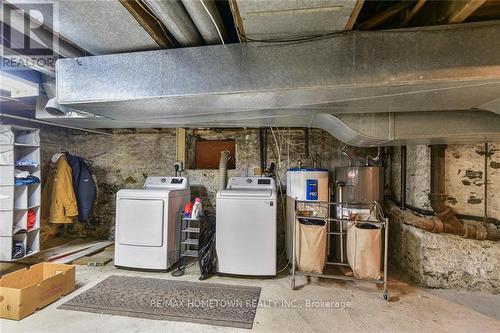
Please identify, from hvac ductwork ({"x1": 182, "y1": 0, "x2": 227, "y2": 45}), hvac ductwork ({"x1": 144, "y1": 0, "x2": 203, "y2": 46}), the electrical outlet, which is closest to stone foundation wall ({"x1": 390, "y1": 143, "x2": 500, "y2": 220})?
hvac ductwork ({"x1": 182, "y1": 0, "x2": 227, "y2": 45})

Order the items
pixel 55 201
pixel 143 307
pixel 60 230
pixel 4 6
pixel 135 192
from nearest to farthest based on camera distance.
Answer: pixel 4 6 → pixel 143 307 → pixel 135 192 → pixel 55 201 → pixel 60 230

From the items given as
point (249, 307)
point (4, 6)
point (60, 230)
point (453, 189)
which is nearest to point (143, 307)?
point (249, 307)

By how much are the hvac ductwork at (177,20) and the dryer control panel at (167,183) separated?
2069 millimetres

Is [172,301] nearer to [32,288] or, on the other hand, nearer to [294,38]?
[32,288]

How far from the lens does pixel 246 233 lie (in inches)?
105

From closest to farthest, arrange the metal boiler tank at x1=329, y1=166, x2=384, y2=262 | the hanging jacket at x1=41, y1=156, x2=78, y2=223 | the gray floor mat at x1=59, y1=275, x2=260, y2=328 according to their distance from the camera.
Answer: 1. the gray floor mat at x1=59, y1=275, x2=260, y2=328
2. the metal boiler tank at x1=329, y1=166, x2=384, y2=262
3. the hanging jacket at x1=41, y1=156, x2=78, y2=223

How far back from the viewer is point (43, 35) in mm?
1566

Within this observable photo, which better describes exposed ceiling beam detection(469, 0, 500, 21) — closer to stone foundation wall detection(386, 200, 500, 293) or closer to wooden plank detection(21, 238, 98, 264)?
stone foundation wall detection(386, 200, 500, 293)

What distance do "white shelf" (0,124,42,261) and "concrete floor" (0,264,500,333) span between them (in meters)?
1.14

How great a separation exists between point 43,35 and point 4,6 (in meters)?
0.24

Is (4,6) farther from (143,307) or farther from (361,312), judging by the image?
(361,312)

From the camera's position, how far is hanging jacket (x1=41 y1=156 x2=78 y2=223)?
3453mm

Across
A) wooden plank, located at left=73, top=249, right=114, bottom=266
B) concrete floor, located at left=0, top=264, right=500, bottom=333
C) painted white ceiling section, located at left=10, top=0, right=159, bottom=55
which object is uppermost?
painted white ceiling section, located at left=10, top=0, right=159, bottom=55

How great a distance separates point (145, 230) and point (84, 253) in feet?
4.14
